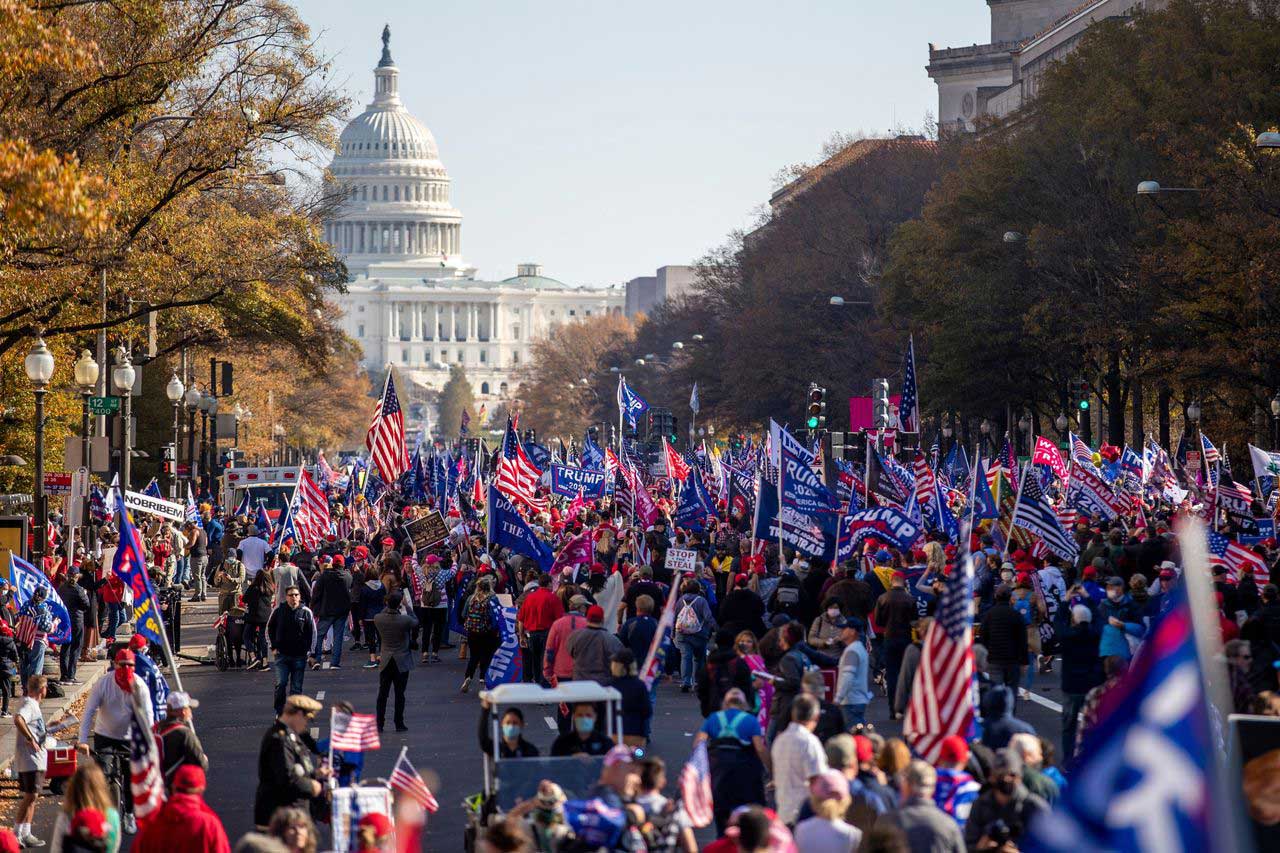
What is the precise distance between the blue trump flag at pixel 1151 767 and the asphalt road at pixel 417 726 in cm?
823

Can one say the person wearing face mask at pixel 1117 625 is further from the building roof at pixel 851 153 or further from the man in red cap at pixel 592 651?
the building roof at pixel 851 153

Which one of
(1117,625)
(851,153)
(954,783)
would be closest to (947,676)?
(954,783)

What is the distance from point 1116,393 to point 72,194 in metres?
41.7

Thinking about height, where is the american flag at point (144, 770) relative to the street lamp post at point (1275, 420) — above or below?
below

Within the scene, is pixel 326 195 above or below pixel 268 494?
above

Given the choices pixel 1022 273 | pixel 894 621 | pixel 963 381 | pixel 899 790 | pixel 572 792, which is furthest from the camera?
pixel 963 381

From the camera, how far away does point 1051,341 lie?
51031mm

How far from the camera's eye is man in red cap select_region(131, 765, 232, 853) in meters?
10.7

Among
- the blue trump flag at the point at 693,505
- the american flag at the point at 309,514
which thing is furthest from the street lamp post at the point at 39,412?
the blue trump flag at the point at 693,505

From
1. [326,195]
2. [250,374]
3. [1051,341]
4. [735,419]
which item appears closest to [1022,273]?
[1051,341]

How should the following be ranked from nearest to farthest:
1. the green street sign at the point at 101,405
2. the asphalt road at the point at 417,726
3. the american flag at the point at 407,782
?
1. the american flag at the point at 407,782
2. the asphalt road at the point at 417,726
3. the green street sign at the point at 101,405

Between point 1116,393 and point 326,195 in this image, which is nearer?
point 326,195

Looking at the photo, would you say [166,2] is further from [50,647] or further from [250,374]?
[250,374]

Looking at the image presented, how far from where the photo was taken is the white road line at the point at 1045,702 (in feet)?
69.9
